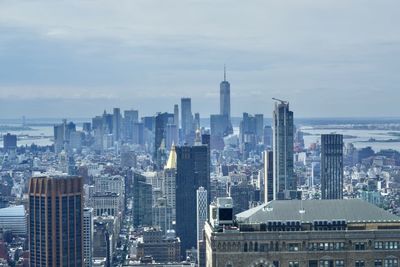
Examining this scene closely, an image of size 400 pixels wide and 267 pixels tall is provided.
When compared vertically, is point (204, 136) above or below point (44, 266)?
above

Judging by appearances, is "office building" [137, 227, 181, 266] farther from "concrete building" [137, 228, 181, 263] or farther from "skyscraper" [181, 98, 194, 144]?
"skyscraper" [181, 98, 194, 144]

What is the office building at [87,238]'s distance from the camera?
41.1 meters

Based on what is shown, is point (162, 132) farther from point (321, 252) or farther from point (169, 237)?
point (321, 252)

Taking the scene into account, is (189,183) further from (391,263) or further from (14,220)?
(391,263)

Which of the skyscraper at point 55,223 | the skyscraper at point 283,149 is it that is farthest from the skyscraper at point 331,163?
the skyscraper at point 55,223

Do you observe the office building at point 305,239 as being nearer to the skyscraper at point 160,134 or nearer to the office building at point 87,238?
the office building at point 87,238

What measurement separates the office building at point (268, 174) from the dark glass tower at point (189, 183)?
430cm

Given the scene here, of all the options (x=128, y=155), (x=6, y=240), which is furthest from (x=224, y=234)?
(x=128, y=155)

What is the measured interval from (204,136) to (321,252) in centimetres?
5396

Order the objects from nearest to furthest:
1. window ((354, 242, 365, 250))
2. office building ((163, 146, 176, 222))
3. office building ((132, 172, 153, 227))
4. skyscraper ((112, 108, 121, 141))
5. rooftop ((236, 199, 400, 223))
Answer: window ((354, 242, 365, 250)) → rooftop ((236, 199, 400, 223)) → office building ((163, 146, 176, 222)) → office building ((132, 172, 153, 227)) → skyscraper ((112, 108, 121, 141))

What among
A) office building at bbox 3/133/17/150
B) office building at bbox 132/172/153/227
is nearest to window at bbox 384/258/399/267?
office building at bbox 132/172/153/227

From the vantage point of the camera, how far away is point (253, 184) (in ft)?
167

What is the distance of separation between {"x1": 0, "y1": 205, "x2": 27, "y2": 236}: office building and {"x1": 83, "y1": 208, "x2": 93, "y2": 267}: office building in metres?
3.14

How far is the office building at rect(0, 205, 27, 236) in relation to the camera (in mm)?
44741
